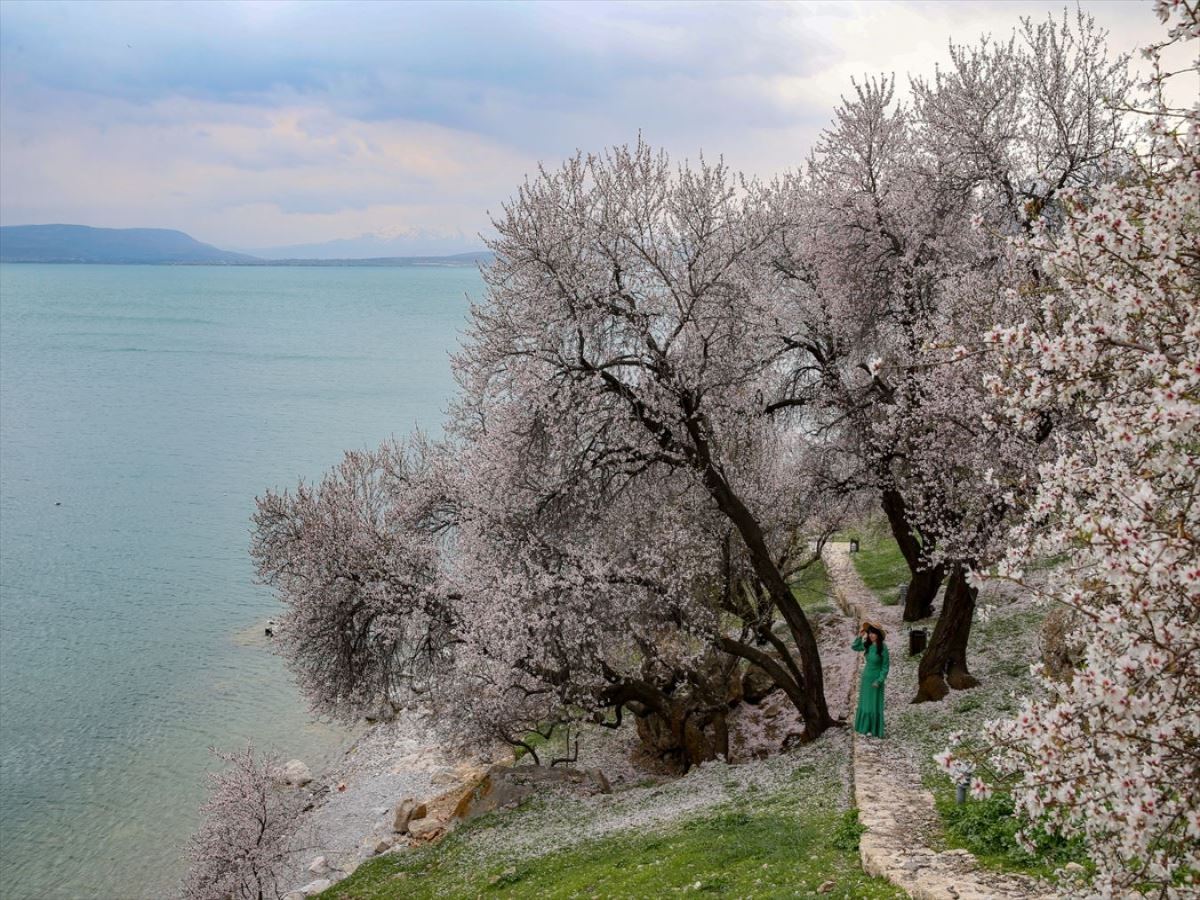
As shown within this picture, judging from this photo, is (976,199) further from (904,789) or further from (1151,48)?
(1151,48)

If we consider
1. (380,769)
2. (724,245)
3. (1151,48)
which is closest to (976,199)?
(724,245)

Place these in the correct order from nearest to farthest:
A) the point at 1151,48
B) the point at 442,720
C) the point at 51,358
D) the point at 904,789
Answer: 1. the point at 1151,48
2. the point at 904,789
3. the point at 442,720
4. the point at 51,358

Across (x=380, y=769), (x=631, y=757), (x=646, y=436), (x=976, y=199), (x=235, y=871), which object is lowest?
(x=380, y=769)

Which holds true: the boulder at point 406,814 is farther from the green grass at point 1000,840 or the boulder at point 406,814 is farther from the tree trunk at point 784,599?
the green grass at point 1000,840

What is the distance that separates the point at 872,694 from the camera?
836 inches

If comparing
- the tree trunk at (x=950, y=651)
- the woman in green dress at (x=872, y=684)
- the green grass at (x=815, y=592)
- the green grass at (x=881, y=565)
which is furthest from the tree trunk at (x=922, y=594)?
the woman in green dress at (x=872, y=684)

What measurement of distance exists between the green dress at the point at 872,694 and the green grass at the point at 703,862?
1.62 metres

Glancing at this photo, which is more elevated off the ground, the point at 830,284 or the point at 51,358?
the point at 830,284

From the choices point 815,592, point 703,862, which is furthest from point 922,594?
point 703,862

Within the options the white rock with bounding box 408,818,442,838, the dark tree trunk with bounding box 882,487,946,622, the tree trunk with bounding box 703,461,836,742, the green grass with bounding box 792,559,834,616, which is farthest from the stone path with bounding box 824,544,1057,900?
the green grass with bounding box 792,559,834,616

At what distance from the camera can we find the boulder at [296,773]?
38303mm

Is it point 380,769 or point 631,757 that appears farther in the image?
point 380,769

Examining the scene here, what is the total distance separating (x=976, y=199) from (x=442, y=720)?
20525 mm

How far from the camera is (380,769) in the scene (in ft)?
131
